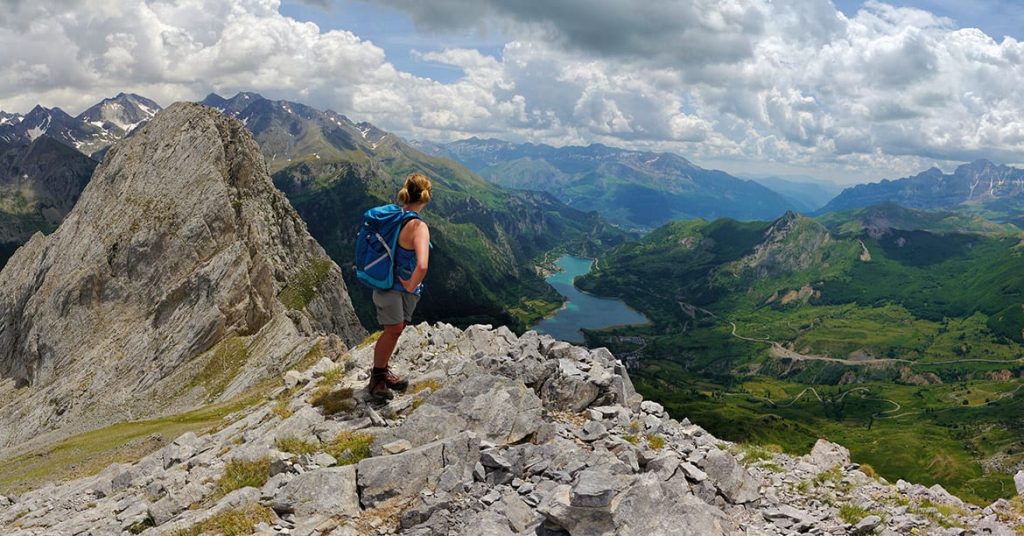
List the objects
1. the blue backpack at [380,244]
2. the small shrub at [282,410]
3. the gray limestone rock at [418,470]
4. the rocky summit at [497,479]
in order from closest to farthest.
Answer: the rocky summit at [497,479] < the gray limestone rock at [418,470] < the blue backpack at [380,244] < the small shrub at [282,410]

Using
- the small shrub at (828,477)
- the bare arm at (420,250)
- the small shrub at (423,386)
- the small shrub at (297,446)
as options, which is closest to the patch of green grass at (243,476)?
the small shrub at (297,446)

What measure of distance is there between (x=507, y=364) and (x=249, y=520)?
32.9 feet

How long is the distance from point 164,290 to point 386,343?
3552 inches

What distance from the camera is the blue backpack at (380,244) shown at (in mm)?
15633

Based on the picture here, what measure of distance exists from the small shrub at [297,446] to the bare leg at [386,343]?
3008 mm

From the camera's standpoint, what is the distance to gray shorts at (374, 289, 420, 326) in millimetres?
16297

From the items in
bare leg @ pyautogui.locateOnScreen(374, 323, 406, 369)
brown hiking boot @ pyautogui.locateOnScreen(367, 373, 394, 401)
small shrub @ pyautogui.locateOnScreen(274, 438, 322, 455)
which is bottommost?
small shrub @ pyautogui.locateOnScreen(274, 438, 322, 455)

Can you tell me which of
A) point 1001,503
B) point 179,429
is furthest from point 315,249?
point 1001,503

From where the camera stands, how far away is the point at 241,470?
1581cm

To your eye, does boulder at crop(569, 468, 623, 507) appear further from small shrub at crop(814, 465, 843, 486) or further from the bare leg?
small shrub at crop(814, 465, 843, 486)

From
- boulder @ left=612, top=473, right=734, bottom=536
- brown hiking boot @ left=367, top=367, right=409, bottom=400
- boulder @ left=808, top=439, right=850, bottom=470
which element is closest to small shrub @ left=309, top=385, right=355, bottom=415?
brown hiking boot @ left=367, top=367, right=409, bottom=400

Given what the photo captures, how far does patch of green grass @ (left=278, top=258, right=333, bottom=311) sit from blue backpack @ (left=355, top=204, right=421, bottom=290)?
85.5 m

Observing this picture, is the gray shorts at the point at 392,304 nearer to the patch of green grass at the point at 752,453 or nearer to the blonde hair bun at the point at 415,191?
the blonde hair bun at the point at 415,191

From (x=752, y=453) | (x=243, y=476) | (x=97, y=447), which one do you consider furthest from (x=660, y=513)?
(x=97, y=447)
